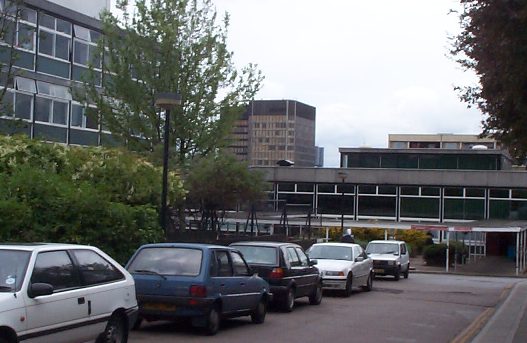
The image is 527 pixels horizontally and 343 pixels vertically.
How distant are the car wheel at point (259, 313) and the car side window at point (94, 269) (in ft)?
18.6

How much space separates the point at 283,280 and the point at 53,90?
16790 millimetres

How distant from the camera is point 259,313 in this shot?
55.3 feet

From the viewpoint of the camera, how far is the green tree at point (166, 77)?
98.0ft

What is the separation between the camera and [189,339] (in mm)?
14039

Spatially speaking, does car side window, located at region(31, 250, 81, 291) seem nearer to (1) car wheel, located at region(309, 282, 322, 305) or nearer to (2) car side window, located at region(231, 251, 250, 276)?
(2) car side window, located at region(231, 251, 250, 276)

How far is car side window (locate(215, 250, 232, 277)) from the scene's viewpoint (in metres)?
15.1

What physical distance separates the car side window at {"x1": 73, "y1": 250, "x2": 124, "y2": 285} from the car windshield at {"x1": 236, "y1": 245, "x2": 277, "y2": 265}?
8.16 m

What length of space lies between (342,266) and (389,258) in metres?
10.6

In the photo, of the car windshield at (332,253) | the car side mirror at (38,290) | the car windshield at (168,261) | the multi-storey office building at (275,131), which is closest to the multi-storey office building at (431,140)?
the multi-storey office building at (275,131)

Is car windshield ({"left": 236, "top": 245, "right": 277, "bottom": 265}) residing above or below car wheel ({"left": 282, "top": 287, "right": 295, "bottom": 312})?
above

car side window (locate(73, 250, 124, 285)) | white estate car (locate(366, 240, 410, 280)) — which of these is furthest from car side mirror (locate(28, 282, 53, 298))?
white estate car (locate(366, 240, 410, 280))

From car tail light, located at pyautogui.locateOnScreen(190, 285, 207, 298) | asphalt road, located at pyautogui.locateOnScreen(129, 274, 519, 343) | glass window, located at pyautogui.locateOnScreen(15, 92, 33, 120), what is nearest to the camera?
car tail light, located at pyautogui.locateOnScreen(190, 285, 207, 298)

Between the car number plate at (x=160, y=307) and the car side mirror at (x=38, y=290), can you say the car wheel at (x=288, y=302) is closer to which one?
the car number plate at (x=160, y=307)

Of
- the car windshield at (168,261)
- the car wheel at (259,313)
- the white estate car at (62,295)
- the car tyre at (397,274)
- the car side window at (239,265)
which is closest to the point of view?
the white estate car at (62,295)
